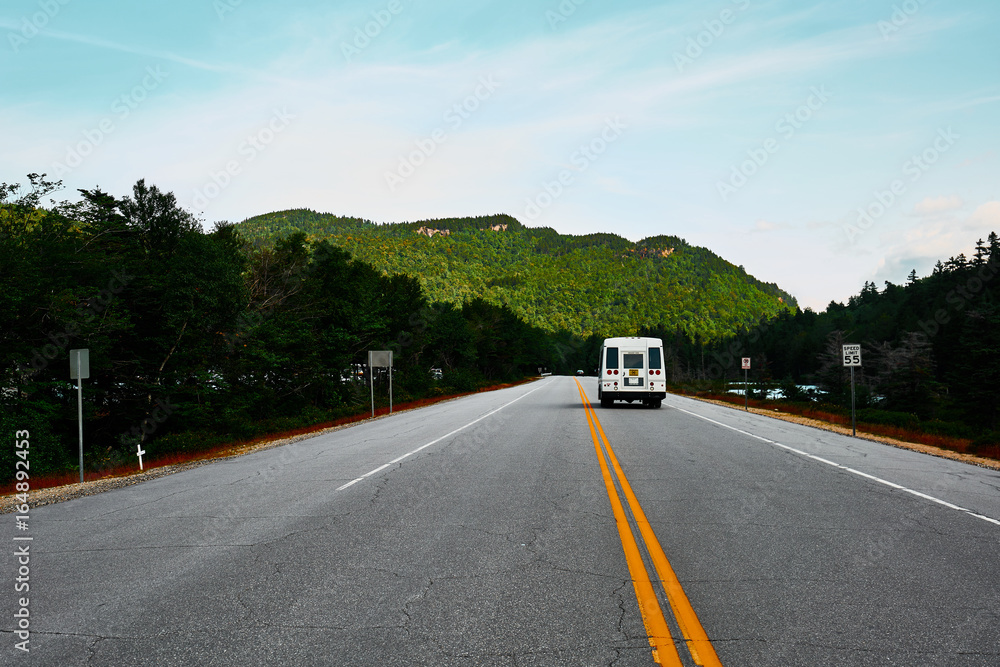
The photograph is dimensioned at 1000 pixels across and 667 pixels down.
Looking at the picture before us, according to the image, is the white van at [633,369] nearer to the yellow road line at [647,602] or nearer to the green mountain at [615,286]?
the yellow road line at [647,602]

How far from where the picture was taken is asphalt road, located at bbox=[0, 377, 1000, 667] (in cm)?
360

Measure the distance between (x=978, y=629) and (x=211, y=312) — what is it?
33553 millimetres

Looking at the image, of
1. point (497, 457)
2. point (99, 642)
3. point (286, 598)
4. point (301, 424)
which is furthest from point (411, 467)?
point (301, 424)

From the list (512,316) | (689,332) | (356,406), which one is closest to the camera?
(356,406)

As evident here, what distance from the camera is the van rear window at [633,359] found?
2677 cm

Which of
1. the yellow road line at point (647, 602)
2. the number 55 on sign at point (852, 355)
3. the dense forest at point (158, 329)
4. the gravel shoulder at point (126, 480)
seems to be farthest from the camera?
the dense forest at point (158, 329)

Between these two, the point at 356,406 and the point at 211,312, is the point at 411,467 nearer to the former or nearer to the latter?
the point at 211,312

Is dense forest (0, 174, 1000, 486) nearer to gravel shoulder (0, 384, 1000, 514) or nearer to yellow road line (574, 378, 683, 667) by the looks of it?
gravel shoulder (0, 384, 1000, 514)

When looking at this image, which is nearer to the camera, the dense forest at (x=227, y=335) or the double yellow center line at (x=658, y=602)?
the double yellow center line at (x=658, y=602)

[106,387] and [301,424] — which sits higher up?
[106,387]

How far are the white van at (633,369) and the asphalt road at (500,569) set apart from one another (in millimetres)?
16487

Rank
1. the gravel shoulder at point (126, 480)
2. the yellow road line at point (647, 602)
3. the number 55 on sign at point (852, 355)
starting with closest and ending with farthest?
the yellow road line at point (647, 602), the gravel shoulder at point (126, 480), the number 55 on sign at point (852, 355)

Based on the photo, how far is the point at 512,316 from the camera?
12644 cm

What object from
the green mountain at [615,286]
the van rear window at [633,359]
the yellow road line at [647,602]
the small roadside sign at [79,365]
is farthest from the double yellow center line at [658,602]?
the green mountain at [615,286]
